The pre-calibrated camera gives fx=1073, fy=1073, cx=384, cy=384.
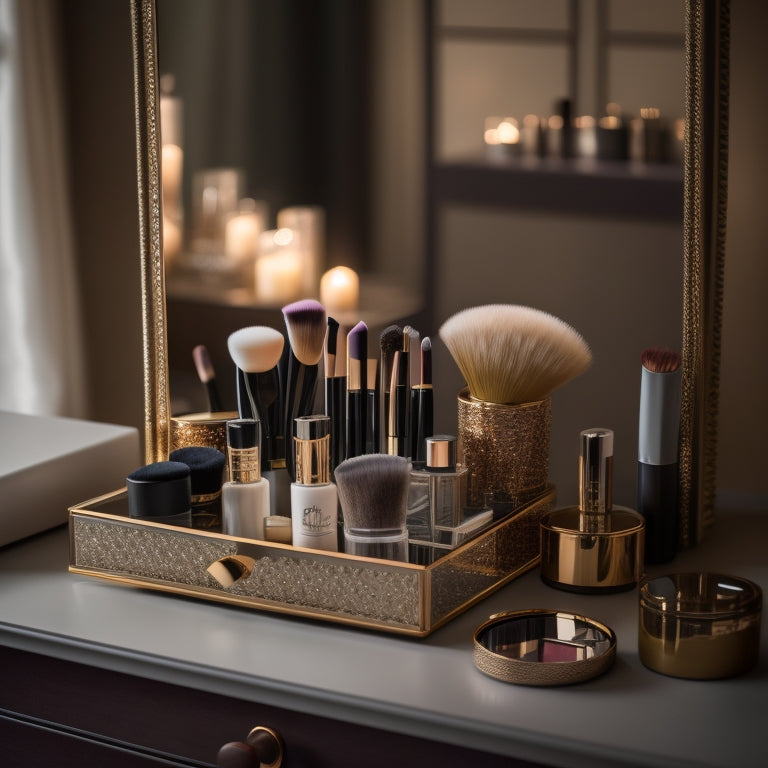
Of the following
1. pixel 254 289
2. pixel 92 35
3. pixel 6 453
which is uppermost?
pixel 92 35

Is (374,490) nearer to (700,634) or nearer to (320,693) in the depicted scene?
(320,693)

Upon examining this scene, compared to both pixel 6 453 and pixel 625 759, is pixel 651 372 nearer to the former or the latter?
pixel 625 759

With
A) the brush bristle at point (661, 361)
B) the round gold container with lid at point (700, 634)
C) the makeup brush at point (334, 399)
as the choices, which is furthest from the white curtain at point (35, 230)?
the round gold container with lid at point (700, 634)

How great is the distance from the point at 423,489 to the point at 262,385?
0.67 ft

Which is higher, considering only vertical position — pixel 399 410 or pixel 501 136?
pixel 501 136

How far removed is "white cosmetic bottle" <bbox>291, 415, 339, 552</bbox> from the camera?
892 mm

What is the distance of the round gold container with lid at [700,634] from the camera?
76 centimetres

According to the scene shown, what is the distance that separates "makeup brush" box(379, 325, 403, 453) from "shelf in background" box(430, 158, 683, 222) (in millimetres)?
143

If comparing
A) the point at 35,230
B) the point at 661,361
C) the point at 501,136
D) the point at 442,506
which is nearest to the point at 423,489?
the point at 442,506

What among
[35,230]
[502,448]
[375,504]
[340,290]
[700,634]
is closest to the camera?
[700,634]

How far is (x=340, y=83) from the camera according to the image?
1062mm

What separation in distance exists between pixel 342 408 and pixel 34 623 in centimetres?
32

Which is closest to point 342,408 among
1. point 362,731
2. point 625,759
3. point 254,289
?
point 254,289

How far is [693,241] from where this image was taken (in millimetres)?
977
